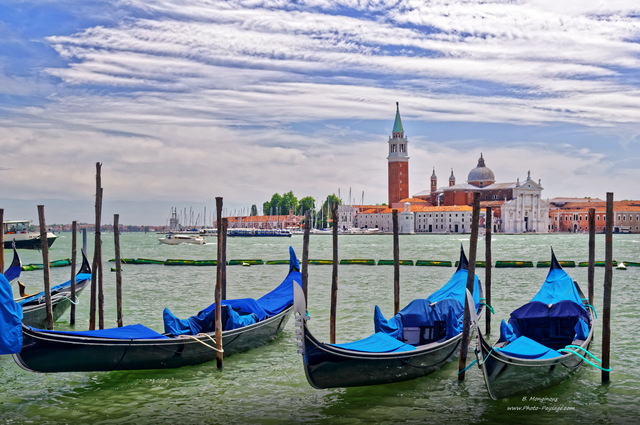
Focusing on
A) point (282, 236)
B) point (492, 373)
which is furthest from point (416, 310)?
point (282, 236)

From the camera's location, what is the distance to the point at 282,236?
88.6 metres

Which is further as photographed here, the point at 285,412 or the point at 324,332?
the point at 324,332

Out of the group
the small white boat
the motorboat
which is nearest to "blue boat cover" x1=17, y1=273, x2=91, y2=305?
the motorboat

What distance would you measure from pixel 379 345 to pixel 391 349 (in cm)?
14

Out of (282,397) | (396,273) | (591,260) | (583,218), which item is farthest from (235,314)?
(583,218)

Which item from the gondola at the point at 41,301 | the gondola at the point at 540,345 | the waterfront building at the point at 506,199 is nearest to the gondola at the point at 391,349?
the gondola at the point at 540,345

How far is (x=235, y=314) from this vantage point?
30.2ft

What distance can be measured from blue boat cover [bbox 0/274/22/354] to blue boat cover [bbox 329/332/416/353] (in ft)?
10.8

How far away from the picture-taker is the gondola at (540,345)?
6910 mm

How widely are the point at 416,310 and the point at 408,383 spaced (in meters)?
1.08

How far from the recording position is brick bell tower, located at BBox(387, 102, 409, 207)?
93875 mm

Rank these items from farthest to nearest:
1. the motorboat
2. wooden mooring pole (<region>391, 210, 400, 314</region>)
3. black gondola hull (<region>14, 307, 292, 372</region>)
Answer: the motorboat < wooden mooring pole (<region>391, 210, 400, 314</region>) < black gondola hull (<region>14, 307, 292, 372</region>)

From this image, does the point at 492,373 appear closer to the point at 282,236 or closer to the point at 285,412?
the point at 285,412

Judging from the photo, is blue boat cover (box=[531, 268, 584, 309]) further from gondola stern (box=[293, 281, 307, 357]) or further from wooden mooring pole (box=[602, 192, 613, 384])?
gondola stern (box=[293, 281, 307, 357])
